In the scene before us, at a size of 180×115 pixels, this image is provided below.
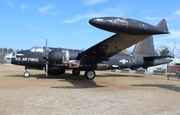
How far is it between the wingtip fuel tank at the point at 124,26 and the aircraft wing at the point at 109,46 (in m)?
2.81

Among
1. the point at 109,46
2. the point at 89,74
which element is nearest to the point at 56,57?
the point at 89,74

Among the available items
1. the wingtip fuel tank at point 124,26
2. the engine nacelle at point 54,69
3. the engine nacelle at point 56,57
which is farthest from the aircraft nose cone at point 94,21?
the engine nacelle at point 54,69

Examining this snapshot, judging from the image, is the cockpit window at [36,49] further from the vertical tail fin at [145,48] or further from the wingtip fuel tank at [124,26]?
the vertical tail fin at [145,48]

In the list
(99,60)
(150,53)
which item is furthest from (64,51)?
(150,53)

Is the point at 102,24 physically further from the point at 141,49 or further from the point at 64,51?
the point at 141,49

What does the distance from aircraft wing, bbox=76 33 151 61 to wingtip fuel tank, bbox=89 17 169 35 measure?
9.20ft

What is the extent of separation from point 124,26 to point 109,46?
5.90 metres

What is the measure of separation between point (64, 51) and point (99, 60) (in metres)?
3.02

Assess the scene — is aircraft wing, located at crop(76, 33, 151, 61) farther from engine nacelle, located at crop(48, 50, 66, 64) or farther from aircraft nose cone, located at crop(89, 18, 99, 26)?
aircraft nose cone, located at crop(89, 18, 99, 26)

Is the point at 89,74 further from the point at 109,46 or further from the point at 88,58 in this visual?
the point at 109,46

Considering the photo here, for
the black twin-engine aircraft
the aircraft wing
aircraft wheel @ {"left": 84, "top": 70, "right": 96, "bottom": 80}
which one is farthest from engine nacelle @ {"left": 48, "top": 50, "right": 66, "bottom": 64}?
aircraft wheel @ {"left": 84, "top": 70, "right": 96, "bottom": 80}

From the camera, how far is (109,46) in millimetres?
13641

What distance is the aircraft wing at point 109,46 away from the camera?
1169 centimetres

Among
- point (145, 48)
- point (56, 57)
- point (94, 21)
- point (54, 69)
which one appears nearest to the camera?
point (94, 21)
